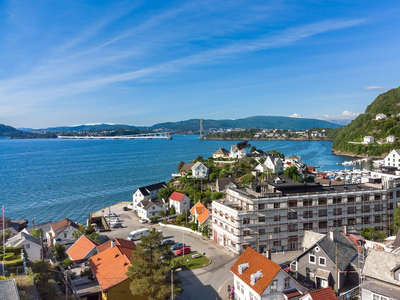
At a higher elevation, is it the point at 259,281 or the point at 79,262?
the point at 259,281

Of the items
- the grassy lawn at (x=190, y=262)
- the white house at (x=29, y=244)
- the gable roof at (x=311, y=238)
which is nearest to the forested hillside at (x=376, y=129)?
the gable roof at (x=311, y=238)

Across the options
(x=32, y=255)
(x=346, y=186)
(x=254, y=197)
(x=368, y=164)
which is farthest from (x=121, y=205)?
(x=368, y=164)

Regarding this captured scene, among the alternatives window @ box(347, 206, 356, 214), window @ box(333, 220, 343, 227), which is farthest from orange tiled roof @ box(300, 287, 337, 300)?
window @ box(347, 206, 356, 214)

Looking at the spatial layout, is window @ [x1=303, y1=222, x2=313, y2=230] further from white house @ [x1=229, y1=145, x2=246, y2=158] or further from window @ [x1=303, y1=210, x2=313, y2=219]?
white house @ [x1=229, y1=145, x2=246, y2=158]

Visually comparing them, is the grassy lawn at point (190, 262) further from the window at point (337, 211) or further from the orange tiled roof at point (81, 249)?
the window at point (337, 211)

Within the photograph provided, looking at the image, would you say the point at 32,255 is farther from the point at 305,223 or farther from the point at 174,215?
the point at 305,223

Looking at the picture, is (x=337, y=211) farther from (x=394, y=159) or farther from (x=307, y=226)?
(x=394, y=159)
